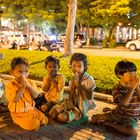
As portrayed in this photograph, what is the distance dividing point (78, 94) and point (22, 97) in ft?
3.13

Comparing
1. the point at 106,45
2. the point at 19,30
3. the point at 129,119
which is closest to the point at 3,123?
the point at 129,119

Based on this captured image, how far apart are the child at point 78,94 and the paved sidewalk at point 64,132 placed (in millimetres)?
152

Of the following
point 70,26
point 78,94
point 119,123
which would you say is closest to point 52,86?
point 78,94

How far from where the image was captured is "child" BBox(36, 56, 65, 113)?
5578mm

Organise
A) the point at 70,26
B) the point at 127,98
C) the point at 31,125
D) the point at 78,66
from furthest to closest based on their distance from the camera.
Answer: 1. the point at 70,26
2. the point at 78,66
3. the point at 31,125
4. the point at 127,98

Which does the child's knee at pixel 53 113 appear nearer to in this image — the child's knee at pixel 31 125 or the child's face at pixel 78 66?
the child's knee at pixel 31 125

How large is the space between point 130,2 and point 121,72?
23179 mm

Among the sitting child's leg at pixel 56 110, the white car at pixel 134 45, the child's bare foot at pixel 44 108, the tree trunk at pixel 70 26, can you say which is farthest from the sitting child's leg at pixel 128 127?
the white car at pixel 134 45

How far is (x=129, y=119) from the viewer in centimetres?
484

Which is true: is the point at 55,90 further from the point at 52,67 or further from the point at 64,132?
the point at 64,132

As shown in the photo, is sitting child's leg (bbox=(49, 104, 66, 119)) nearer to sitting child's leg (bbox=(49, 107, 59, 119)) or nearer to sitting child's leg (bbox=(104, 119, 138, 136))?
sitting child's leg (bbox=(49, 107, 59, 119))

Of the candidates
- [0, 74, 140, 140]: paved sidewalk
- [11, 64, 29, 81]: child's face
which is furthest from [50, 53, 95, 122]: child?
[11, 64, 29, 81]: child's face

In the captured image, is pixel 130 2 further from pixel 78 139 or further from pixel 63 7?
pixel 78 139

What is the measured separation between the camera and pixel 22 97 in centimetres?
489
